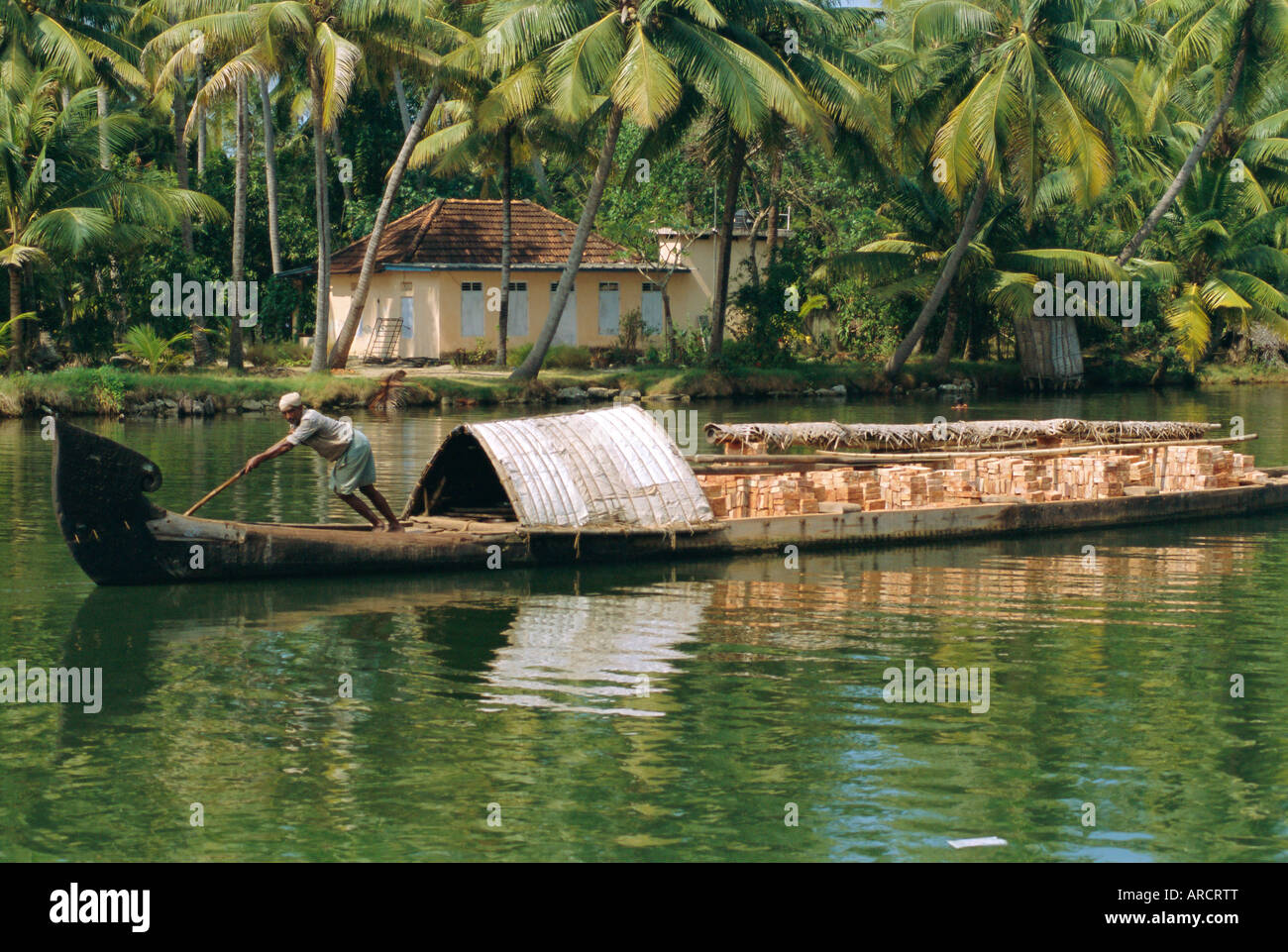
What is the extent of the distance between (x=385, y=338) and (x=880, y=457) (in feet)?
83.4

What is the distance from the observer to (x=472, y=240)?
142 feet

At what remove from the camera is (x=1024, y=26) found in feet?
119

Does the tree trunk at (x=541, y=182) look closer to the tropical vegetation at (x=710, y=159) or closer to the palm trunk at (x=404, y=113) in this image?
the tropical vegetation at (x=710, y=159)

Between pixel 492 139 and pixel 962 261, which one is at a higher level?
pixel 492 139

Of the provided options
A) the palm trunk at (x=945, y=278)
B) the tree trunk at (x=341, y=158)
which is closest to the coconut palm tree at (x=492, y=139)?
the tree trunk at (x=341, y=158)

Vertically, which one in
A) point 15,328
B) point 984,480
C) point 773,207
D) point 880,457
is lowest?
point 984,480

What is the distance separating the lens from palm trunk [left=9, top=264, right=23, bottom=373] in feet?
111

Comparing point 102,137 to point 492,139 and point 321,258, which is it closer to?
point 321,258

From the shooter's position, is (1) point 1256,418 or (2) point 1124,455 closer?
(2) point 1124,455

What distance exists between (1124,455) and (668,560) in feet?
23.7

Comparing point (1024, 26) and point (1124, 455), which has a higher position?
point (1024, 26)

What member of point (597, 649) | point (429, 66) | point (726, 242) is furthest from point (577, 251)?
point (597, 649)

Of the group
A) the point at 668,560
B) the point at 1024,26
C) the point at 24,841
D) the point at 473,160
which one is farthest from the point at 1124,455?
the point at 473,160
